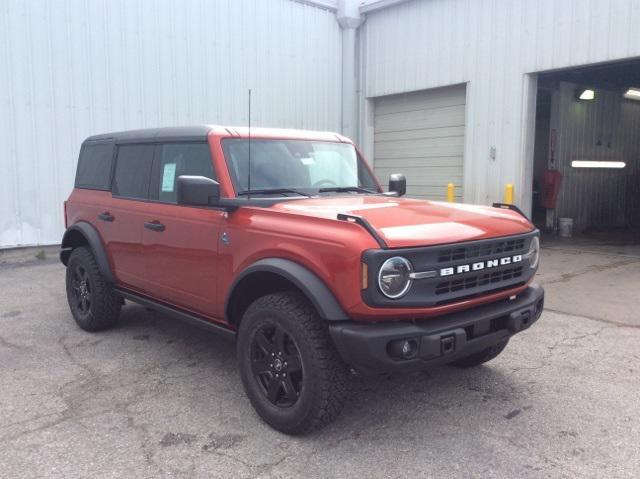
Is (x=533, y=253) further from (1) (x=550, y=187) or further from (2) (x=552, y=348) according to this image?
(1) (x=550, y=187)

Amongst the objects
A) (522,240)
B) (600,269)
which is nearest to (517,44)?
(600,269)

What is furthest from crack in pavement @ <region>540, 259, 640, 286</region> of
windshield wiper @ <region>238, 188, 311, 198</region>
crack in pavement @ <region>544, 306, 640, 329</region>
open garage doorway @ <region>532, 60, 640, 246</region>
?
windshield wiper @ <region>238, 188, 311, 198</region>

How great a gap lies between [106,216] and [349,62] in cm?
925

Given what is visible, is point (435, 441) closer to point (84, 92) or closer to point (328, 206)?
point (328, 206)

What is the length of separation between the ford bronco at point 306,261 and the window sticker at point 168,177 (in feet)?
0.05

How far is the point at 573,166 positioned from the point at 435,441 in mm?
12142

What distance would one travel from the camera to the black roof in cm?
414

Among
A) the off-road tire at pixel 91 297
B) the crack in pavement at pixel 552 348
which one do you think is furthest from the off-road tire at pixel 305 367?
the off-road tire at pixel 91 297

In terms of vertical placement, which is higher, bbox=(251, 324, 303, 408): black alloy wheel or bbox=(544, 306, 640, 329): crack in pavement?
bbox=(251, 324, 303, 408): black alloy wheel

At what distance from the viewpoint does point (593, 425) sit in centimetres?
340

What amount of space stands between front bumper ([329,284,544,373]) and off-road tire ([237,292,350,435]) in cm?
15

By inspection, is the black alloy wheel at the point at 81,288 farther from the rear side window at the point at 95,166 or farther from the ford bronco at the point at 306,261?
the rear side window at the point at 95,166

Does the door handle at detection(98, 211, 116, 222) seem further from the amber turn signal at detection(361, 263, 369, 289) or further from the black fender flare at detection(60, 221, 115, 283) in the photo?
the amber turn signal at detection(361, 263, 369, 289)

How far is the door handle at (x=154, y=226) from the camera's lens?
428 centimetres
